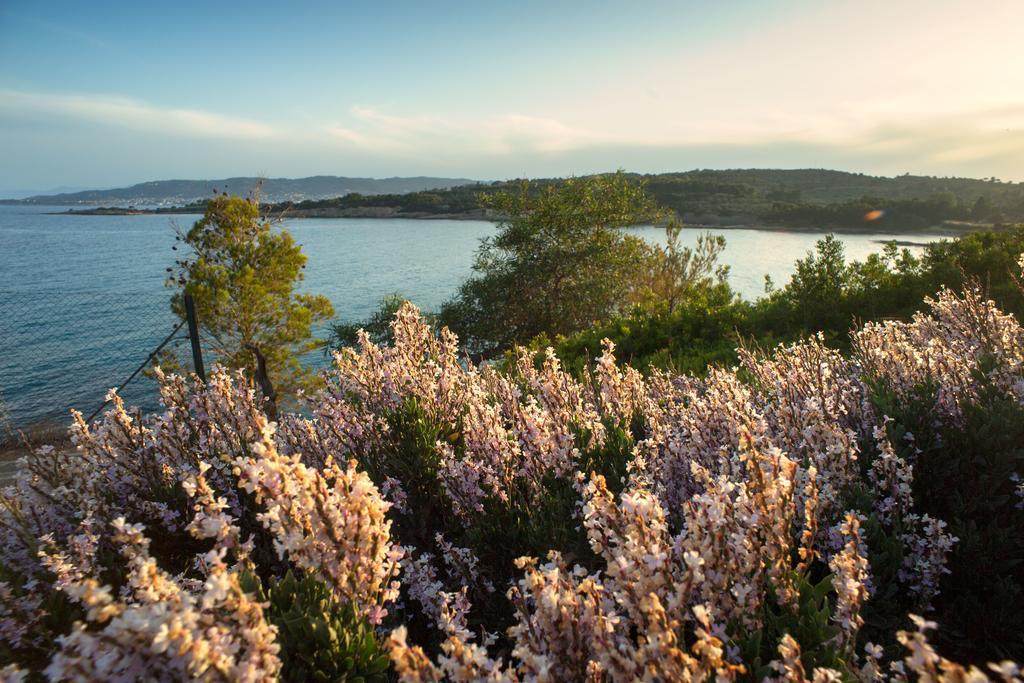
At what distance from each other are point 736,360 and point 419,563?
10.0 m

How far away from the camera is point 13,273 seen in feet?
173

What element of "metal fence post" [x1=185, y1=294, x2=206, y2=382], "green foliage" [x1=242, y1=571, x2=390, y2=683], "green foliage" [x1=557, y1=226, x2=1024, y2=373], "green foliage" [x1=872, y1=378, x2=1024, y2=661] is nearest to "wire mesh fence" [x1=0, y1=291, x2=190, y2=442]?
"metal fence post" [x1=185, y1=294, x2=206, y2=382]

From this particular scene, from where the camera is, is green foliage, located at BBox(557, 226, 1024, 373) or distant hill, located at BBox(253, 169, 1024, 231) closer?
green foliage, located at BBox(557, 226, 1024, 373)

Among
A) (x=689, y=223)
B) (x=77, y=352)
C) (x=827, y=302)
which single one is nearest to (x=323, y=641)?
(x=827, y=302)

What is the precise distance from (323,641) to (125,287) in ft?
186

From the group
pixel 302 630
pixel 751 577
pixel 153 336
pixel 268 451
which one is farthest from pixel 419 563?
pixel 153 336

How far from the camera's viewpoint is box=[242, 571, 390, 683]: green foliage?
203 cm

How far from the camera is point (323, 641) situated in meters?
2.04

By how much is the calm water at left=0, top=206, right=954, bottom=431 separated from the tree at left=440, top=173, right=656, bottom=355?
483 cm

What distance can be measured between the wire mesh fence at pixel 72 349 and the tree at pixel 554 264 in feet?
39.0

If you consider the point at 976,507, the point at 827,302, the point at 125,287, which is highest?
the point at 976,507

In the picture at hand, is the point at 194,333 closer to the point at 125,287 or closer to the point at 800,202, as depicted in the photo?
the point at 125,287

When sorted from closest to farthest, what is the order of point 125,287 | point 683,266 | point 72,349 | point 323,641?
1. point 323,641
2. point 683,266
3. point 72,349
4. point 125,287

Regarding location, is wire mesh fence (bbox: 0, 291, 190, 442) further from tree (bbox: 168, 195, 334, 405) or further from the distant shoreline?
the distant shoreline
